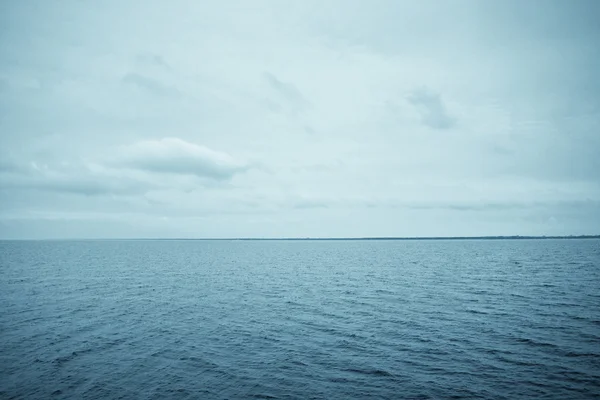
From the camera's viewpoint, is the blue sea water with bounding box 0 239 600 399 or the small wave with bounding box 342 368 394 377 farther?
the small wave with bounding box 342 368 394 377

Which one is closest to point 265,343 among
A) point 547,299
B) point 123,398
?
point 123,398

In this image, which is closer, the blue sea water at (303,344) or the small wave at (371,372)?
the blue sea water at (303,344)

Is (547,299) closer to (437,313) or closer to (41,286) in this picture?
(437,313)

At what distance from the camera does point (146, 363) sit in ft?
82.3

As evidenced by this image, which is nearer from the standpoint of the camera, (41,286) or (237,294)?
(237,294)

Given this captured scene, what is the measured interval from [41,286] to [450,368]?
65535mm

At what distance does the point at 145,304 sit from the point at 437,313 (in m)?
37.3

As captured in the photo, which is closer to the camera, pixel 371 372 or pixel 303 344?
pixel 371 372

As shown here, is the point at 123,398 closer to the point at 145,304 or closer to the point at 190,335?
the point at 190,335

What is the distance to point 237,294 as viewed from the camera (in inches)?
2041

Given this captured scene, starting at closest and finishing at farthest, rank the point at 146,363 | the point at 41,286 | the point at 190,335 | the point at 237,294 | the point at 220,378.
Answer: the point at 220,378, the point at 146,363, the point at 190,335, the point at 237,294, the point at 41,286

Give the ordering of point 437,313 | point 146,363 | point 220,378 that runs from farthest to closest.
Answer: point 437,313 → point 146,363 → point 220,378

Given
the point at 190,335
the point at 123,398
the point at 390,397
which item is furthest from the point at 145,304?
the point at 390,397

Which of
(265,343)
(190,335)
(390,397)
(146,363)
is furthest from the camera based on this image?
(190,335)
